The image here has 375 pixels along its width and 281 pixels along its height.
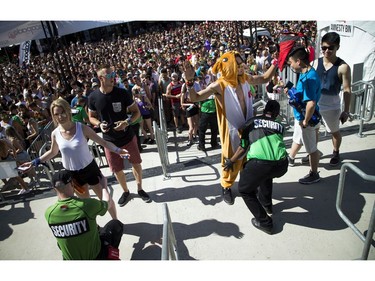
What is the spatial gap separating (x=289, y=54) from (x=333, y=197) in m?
1.83

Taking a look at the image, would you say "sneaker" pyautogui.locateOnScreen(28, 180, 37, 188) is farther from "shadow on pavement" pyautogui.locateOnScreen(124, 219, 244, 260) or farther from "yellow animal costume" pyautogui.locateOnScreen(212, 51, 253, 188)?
"yellow animal costume" pyautogui.locateOnScreen(212, 51, 253, 188)

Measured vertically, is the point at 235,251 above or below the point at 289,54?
below

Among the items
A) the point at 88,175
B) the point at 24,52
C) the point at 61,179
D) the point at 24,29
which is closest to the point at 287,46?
the point at 88,175

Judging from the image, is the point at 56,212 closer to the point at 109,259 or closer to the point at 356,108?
the point at 109,259

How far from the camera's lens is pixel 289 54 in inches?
140

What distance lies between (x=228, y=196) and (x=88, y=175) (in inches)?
68.8

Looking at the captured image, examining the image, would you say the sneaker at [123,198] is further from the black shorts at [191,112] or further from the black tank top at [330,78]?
the black tank top at [330,78]

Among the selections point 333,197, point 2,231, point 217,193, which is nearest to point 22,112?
point 2,231

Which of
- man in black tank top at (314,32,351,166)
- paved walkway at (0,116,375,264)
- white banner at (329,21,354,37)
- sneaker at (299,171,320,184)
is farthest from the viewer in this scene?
white banner at (329,21,354,37)

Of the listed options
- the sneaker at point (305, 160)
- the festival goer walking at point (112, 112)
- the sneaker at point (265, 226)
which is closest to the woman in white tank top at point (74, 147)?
the festival goer walking at point (112, 112)

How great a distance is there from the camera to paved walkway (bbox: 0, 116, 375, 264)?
10.1 ft

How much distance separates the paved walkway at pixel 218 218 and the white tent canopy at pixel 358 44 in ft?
6.77

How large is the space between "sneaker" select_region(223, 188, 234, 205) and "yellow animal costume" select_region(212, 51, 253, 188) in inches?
4.1

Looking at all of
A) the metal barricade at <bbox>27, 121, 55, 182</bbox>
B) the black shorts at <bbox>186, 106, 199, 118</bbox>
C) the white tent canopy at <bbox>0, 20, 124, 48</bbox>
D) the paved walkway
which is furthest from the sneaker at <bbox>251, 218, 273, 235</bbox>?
the white tent canopy at <bbox>0, 20, 124, 48</bbox>
